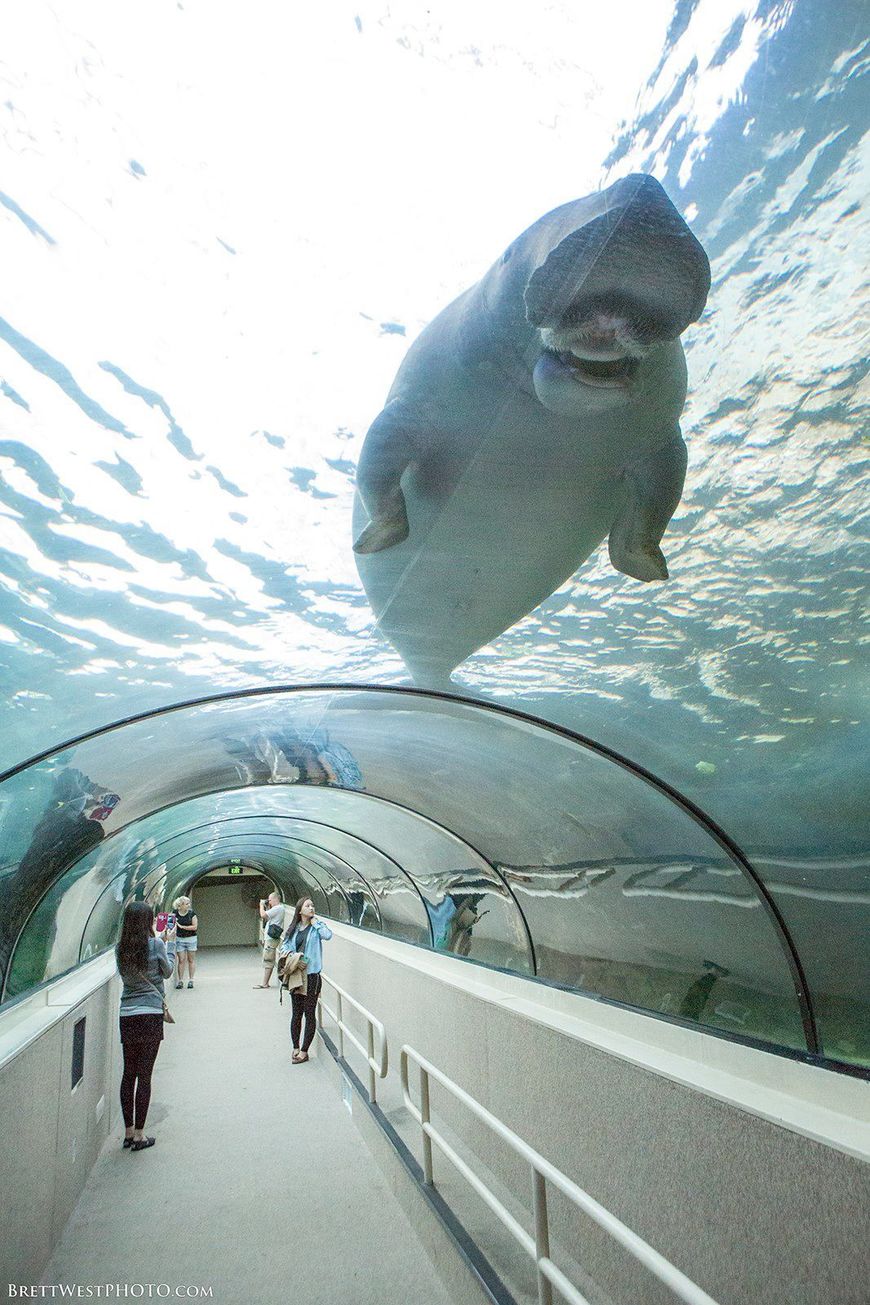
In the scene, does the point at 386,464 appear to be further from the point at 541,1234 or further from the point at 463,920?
the point at 463,920

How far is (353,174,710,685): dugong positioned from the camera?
1.92 m

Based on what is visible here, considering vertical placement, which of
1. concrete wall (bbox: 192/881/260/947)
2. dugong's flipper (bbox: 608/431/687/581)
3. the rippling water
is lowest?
concrete wall (bbox: 192/881/260/947)

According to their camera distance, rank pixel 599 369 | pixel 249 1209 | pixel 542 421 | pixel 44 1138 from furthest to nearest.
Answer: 1. pixel 249 1209
2. pixel 44 1138
3. pixel 542 421
4. pixel 599 369

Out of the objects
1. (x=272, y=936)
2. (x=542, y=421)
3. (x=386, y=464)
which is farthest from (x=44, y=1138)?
(x=272, y=936)

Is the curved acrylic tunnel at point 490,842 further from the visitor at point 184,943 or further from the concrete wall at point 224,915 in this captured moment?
the concrete wall at point 224,915

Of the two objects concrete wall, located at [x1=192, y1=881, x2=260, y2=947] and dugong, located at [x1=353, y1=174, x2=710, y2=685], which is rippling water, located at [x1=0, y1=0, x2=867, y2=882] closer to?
dugong, located at [x1=353, y1=174, x2=710, y2=685]

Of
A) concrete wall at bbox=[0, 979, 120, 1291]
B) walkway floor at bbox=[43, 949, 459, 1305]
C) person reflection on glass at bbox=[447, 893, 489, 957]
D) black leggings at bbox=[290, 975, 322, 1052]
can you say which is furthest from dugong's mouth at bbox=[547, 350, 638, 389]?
person reflection on glass at bbox=[447, 893, 489, 957]

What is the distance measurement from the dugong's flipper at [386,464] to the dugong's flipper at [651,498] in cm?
89

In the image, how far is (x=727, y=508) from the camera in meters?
3.99

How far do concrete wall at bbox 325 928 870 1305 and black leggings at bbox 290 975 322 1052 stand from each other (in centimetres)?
394

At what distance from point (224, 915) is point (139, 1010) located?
29091 millimetres

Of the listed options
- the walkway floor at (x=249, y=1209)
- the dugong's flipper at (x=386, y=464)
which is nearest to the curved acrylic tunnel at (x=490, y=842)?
the walkway floor at (x=249, y=1209)

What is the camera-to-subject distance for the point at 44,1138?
3.97 m

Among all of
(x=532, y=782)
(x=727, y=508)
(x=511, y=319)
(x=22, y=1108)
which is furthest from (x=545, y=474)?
(x=532, y=782)
